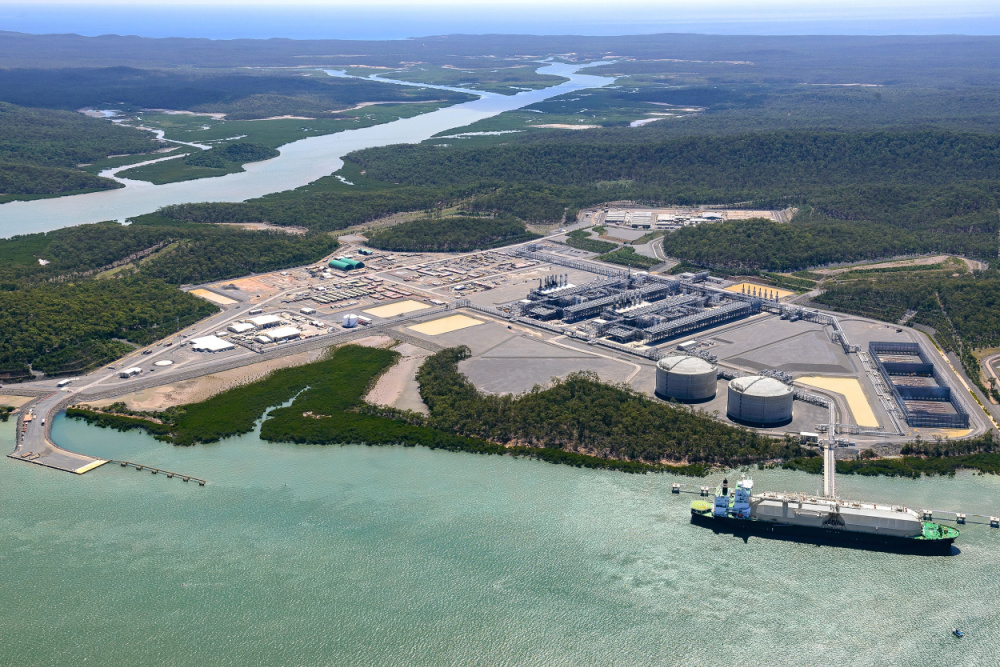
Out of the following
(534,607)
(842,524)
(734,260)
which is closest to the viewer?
(534,607)

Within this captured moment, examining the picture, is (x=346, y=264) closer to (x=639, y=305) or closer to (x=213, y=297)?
(x=213, y=297)

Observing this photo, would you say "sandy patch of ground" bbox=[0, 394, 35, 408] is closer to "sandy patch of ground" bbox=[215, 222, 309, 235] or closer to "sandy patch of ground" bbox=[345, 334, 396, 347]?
"sandy patch of ground" bbox=[345, 334, 396, 347]

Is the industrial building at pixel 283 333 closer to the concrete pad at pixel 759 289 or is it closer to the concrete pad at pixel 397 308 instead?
the concrete pad at pixel 397 308

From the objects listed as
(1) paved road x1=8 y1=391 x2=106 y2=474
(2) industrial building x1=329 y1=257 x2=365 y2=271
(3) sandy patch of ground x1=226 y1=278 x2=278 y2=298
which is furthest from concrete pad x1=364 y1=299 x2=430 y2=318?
(1) paved road x1=8 y1=391 x2=106 y2=474

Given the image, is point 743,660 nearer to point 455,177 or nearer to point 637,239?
point 637,239

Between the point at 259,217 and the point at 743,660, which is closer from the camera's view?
the point at 743,660

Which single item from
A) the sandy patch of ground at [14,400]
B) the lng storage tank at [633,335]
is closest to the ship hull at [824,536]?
the lng storage tank at [633,335]

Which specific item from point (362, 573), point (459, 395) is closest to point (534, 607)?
point (362, 573)

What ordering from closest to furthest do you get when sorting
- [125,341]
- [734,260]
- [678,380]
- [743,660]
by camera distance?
[743,660] → [678,380] → [125,341] → [734,260]
